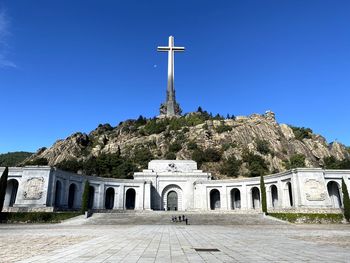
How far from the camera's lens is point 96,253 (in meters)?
10.2

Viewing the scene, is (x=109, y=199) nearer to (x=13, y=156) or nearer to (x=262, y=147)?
(x=262, y=147)

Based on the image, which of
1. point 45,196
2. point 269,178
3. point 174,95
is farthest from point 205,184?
point 174,95

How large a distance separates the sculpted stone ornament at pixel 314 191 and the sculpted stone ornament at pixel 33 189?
35.8 m

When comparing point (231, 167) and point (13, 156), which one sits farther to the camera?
point (13, 156)

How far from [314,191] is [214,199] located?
19.8 m

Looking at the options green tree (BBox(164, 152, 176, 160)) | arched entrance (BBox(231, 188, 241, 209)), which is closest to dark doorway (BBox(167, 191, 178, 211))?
arched entrance (BBox(231, 188, 241, 209))

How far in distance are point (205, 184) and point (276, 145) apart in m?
41.8

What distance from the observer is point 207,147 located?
3391 inches

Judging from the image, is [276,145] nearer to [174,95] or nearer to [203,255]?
[174,95]

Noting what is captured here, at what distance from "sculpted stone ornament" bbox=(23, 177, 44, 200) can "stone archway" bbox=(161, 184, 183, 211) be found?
2249 cm

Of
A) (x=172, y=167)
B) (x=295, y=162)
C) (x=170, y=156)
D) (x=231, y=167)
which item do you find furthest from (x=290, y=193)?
(x=170, y=156)

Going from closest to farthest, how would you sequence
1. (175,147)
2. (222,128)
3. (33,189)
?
(33,189) < (175,147) < (222,128)

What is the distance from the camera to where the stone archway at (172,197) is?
54.6 m

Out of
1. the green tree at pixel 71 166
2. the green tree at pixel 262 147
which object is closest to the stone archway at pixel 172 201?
the green tree at pixel 71 166
